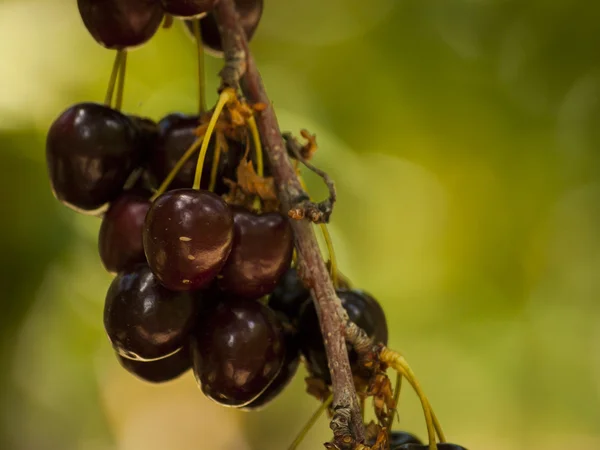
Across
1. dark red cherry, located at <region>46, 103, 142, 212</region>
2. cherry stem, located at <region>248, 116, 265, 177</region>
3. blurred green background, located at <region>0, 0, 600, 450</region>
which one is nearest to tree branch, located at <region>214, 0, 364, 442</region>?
cherry stem, located at <region>248, 116, 265, 177</region>

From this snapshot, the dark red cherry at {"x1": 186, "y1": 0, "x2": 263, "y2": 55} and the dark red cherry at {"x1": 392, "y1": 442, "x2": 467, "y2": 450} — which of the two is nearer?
the dark red cherry at {"x1": 392, "y1": 442, "x2": 467, "y2": 450}

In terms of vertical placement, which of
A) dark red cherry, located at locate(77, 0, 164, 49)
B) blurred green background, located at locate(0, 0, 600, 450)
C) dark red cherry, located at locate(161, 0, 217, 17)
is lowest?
blurred green background, located at locate(0, 0, 600, 450)

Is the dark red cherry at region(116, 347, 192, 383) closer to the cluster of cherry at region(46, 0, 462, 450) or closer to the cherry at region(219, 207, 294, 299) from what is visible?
the cluster of cherry at region(46, 0, 462, 450)

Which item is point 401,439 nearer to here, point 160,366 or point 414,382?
point 414,382

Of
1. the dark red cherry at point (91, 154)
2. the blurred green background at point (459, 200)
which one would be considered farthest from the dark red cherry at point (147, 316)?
the blurred green background at point (459, 200)

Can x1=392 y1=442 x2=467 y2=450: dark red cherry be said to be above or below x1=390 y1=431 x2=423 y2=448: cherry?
above

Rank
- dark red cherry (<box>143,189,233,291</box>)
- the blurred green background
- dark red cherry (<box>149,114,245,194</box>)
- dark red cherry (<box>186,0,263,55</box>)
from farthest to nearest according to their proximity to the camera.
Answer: the blurred green background
dark red cherry (<box>186,0,263,55</box>)
dark red cherry (<box>149,114,245,194</box>)
dark red cherry (<box>143,189,233,291</box>)

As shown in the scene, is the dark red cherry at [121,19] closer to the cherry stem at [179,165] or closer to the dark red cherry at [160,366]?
the cherry stem at [179,165]

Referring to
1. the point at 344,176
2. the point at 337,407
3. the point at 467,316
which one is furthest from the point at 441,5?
the point at 337,407
